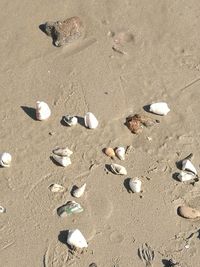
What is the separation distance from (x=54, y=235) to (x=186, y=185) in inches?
45.0

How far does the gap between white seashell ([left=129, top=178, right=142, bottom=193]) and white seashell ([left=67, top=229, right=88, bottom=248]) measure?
570mm

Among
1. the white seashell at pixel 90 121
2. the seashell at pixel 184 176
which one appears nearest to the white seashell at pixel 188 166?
the seashell at pixel 184 176

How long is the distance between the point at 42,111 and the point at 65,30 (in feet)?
3.01

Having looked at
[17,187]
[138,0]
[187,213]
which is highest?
[138,0]

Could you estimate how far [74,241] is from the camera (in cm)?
443

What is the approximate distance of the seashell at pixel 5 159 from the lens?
4723mm

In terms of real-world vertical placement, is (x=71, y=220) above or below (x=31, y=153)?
below

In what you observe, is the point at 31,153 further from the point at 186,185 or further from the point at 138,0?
the point at 138,0

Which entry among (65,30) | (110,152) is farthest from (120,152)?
(65,30)

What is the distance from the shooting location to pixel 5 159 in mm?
4719

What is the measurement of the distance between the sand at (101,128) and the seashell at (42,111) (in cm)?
7

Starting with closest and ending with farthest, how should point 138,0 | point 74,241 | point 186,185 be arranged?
point 74,241 → point 186,185 → point 138,0

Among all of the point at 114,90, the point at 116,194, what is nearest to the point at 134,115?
the point at 114,90

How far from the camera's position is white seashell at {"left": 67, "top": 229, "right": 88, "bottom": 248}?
4430 mm
